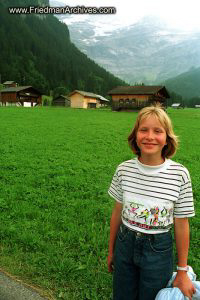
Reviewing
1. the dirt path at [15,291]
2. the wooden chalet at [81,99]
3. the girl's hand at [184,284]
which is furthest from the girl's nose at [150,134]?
the wooden chalet at [81,99]

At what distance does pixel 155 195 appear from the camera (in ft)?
6.78

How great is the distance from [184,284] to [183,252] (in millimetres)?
251

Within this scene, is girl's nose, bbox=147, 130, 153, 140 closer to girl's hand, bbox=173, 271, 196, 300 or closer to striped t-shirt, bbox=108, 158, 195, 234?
striped t-shirt, bbox=108, 158, 195, 234

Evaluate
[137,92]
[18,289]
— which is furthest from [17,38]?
[18,289]

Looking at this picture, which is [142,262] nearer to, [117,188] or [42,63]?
[117,188]

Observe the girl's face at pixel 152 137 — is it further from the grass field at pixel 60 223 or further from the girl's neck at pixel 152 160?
the grass field at pixel 60 223

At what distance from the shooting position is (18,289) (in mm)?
2910

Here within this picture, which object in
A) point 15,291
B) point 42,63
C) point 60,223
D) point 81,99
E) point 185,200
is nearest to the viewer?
point 185,200

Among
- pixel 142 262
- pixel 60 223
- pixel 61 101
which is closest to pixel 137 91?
pixel 61 101

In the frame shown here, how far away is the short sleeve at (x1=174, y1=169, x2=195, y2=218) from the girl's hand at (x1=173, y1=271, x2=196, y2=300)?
501mm

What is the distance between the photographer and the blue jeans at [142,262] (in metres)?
2.09

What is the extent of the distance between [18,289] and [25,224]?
1.50 meters

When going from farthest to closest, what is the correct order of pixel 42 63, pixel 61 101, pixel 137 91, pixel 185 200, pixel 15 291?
pixel 42 63
pixel 61 101
pixel 137 91
pixel 15 291
pixel 185 200

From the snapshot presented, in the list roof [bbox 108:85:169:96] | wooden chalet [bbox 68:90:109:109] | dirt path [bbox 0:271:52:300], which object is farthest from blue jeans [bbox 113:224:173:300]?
wooden chalet [bbox 68:90:109:109]
